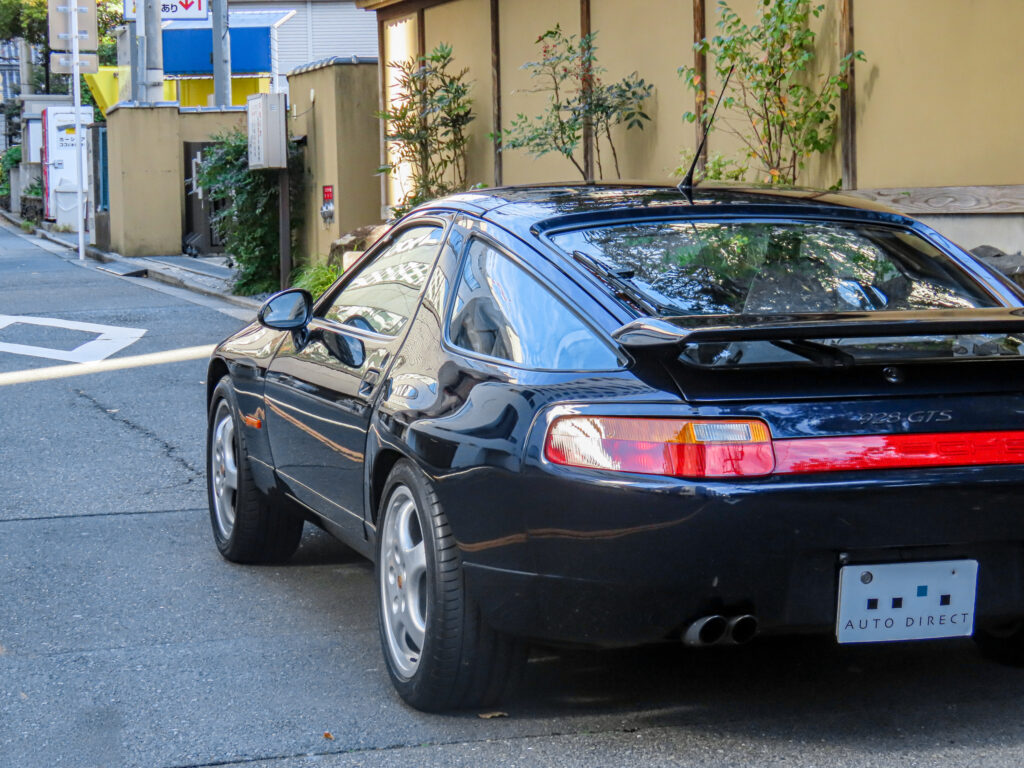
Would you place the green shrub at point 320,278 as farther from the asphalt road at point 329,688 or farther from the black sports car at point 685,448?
the black sports car at point 685,448

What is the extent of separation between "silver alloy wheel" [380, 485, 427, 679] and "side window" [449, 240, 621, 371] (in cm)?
47

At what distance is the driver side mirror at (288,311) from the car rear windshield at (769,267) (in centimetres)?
129

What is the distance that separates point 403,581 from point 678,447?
3.48ft

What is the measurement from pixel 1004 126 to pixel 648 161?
434 centimetres

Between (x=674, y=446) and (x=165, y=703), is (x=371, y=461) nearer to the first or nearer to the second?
(x=165, y=703)

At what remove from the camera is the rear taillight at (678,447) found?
10.6 ft

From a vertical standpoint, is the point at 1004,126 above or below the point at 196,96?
below

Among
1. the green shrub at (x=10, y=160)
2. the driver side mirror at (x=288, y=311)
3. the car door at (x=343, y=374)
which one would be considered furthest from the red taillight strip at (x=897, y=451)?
the green shrub at (x=10, y=160)

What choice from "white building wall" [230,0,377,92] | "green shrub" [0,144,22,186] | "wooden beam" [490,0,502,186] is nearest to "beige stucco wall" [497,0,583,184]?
"wooden beam" [490,0,502,186]

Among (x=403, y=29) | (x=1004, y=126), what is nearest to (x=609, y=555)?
(x=1004, y=126)

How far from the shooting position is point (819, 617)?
3.36 meters

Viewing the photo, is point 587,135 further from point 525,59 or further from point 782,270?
point 782,270

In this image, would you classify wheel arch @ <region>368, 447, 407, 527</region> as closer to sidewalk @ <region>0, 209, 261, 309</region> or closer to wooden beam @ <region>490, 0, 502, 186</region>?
wooden beam @ <region>490, 0, 502, 186</region>

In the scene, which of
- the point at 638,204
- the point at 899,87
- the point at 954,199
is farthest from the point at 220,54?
the point at 638,204
